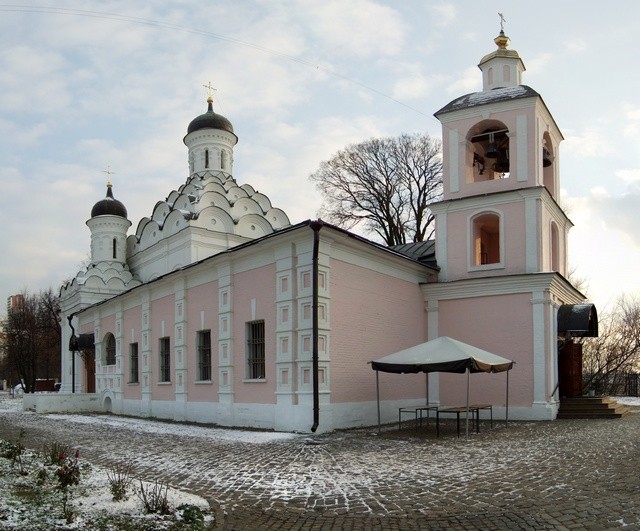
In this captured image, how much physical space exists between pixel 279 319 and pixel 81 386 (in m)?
18.1

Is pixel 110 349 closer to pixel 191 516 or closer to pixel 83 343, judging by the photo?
pixel 83 343

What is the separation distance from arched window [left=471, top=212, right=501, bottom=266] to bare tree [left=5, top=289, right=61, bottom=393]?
111ft

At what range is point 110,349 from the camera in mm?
24922

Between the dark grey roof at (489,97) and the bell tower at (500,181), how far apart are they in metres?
0.03

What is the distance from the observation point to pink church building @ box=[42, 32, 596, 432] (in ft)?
45.5

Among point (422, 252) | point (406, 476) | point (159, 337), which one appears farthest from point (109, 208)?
point (406, 476)

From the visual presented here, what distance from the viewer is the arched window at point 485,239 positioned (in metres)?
17.3

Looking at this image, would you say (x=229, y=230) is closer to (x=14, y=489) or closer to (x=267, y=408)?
(x=267, y=408)

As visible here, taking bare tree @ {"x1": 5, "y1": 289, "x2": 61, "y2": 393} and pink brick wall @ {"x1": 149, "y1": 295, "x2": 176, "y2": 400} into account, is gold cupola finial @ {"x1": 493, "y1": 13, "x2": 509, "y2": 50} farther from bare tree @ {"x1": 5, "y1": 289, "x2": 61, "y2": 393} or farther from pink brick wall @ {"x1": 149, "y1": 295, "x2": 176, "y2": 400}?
bare tree @ {"x1": 5, "y1": 289, "x2": 61, "y2": 393}

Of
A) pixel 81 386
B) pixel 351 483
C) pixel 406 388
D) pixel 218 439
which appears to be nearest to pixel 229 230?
pixel 81 386

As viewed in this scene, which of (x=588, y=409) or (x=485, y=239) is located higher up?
(x=485, y=239)

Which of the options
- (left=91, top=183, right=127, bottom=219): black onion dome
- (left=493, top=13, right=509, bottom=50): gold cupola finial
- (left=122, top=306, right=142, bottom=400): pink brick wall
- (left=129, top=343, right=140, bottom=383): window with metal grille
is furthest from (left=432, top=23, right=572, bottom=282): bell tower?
(left=91, top=183, right=127, bottom=219): black onion dome

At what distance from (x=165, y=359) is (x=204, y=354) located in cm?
288

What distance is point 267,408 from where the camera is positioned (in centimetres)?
1436
